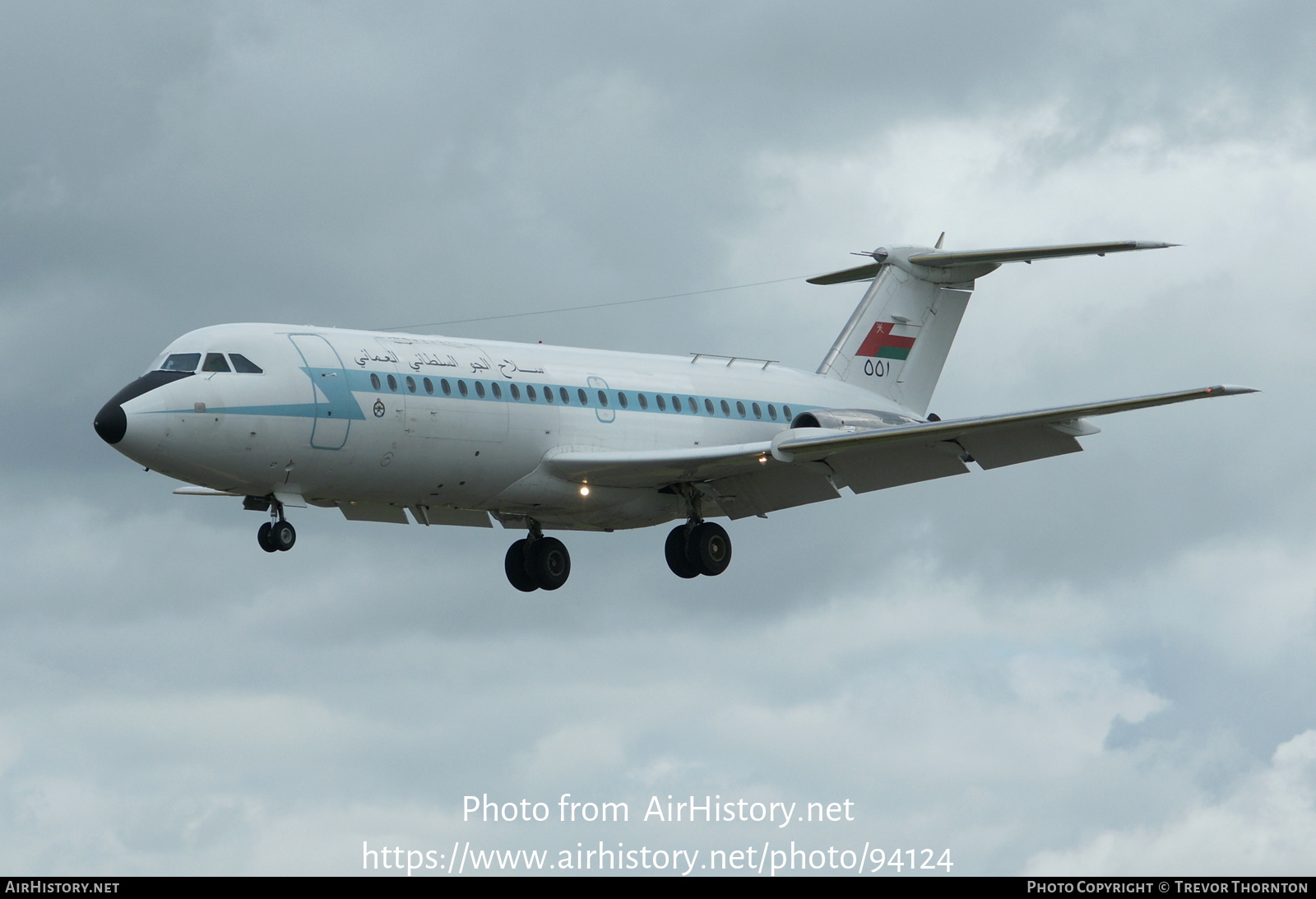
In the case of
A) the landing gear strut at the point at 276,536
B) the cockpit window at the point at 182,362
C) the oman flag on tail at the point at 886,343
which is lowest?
the landing gear strut at the point at 276,536

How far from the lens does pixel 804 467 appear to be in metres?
37.8

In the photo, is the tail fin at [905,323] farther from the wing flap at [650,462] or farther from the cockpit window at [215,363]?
the cockpit window at [215,363]

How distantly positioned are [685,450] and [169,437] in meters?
9.74

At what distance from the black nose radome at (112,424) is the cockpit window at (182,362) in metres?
1.32

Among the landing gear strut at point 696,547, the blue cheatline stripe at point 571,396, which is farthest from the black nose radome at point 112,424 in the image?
the landing gear strut at point 696,547

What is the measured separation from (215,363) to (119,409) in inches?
74.5

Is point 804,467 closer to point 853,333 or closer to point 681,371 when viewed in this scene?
point 681,371

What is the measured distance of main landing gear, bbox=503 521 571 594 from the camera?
40.6 metres

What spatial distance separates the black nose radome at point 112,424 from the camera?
3238 cm

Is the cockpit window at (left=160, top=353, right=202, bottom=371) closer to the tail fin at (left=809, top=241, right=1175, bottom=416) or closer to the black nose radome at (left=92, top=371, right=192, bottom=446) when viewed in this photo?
the black nose radome at (left=92, top=371, right=192, bottom=446)

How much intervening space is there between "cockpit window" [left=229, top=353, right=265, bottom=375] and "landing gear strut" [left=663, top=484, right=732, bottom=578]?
9.25m

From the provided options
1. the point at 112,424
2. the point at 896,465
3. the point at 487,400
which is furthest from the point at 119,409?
the point at 896,465

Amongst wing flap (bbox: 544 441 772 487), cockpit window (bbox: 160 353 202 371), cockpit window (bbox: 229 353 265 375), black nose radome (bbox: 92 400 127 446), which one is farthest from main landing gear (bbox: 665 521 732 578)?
black nose radome (bbox: 92 400 127 446)

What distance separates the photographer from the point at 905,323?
148 ft
